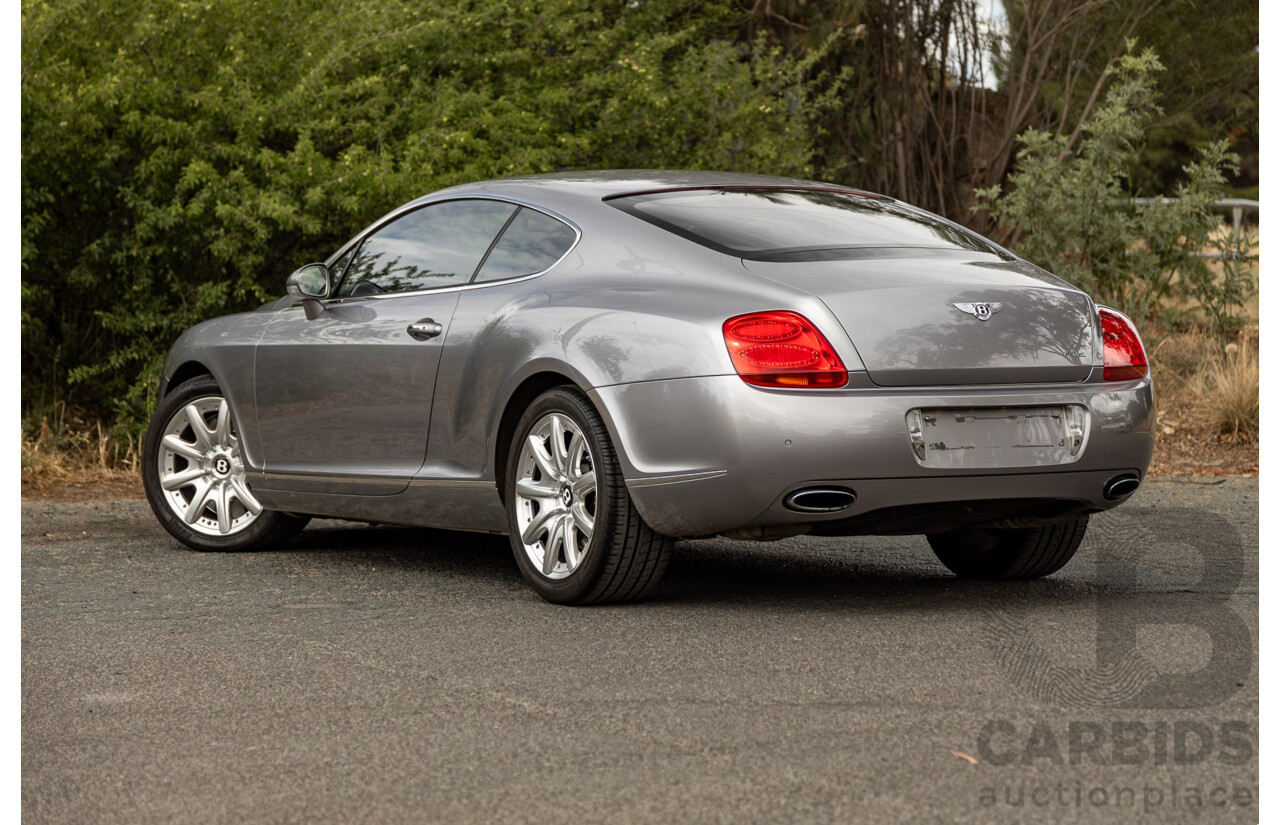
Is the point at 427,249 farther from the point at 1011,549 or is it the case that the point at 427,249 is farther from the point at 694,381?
the point at 1011,549

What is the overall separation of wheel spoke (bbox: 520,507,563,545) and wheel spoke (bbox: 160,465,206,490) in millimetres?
2262

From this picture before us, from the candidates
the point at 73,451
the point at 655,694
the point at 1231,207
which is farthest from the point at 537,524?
the point at 1231,207

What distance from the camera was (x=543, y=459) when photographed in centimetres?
550

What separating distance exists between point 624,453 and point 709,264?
690 mm

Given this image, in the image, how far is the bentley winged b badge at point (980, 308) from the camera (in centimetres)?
506

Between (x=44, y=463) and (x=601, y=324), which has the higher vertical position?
(x=601, y=324)

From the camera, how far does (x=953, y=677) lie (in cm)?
426

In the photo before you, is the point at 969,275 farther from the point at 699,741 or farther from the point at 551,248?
the point at 699,741

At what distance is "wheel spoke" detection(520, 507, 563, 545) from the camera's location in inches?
216

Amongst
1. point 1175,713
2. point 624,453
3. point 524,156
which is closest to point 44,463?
point 524,156

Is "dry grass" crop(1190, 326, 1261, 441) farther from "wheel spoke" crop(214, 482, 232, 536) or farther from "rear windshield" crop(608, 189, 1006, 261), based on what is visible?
"wheel spoke" crop(214, 482, 232, 536)

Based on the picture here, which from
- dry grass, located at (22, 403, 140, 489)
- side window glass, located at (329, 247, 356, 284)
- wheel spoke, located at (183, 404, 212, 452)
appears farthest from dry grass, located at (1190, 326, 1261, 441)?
dry grass, located at (22, 403, 140, 489)

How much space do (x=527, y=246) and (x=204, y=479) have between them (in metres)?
2.25

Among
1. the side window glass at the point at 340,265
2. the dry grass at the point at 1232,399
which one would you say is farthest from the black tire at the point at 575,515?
the dry grass at the point at 1232,399
